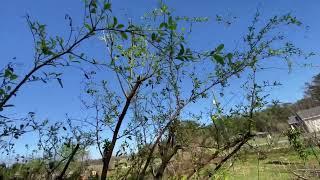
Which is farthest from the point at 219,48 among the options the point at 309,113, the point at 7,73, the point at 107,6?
the point at 309,113

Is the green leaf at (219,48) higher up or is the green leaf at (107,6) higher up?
the green leaf at (107,6)

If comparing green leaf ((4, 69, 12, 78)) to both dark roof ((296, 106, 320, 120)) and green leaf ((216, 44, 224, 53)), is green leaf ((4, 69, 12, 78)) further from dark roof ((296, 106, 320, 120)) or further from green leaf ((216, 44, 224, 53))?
dark roof ((296, 106, 320, 120))

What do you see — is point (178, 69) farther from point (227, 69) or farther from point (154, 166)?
point (154, 166)

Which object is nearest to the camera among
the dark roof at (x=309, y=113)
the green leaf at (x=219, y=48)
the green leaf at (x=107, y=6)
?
the green leaf at (x=219, y=48)

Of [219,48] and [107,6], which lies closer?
[219,48]

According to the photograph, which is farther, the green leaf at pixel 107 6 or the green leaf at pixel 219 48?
the green leaf at pixel 107 6

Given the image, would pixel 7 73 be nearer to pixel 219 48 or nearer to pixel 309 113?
pixel 219 48

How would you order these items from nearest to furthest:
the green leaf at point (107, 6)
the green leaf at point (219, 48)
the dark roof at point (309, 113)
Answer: the green leaf at point (219, 48) < the green leaf at point (107, 6) < the dark roof at point (309, 113)

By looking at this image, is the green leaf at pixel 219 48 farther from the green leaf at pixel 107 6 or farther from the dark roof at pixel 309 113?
the dark roof at pixel 309 113

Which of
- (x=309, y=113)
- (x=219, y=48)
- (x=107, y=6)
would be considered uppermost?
(x=309, y=113)

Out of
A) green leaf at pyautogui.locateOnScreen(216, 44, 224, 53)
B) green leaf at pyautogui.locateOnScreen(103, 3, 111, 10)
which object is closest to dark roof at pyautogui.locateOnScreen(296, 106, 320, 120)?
green leaf at pyautogui.locateOnScreen(216, 44, 224, 53)

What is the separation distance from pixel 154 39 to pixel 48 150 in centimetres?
548

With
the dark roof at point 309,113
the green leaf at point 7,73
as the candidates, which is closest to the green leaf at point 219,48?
the green leaf at point 7,73

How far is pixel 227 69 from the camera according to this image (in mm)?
7516
